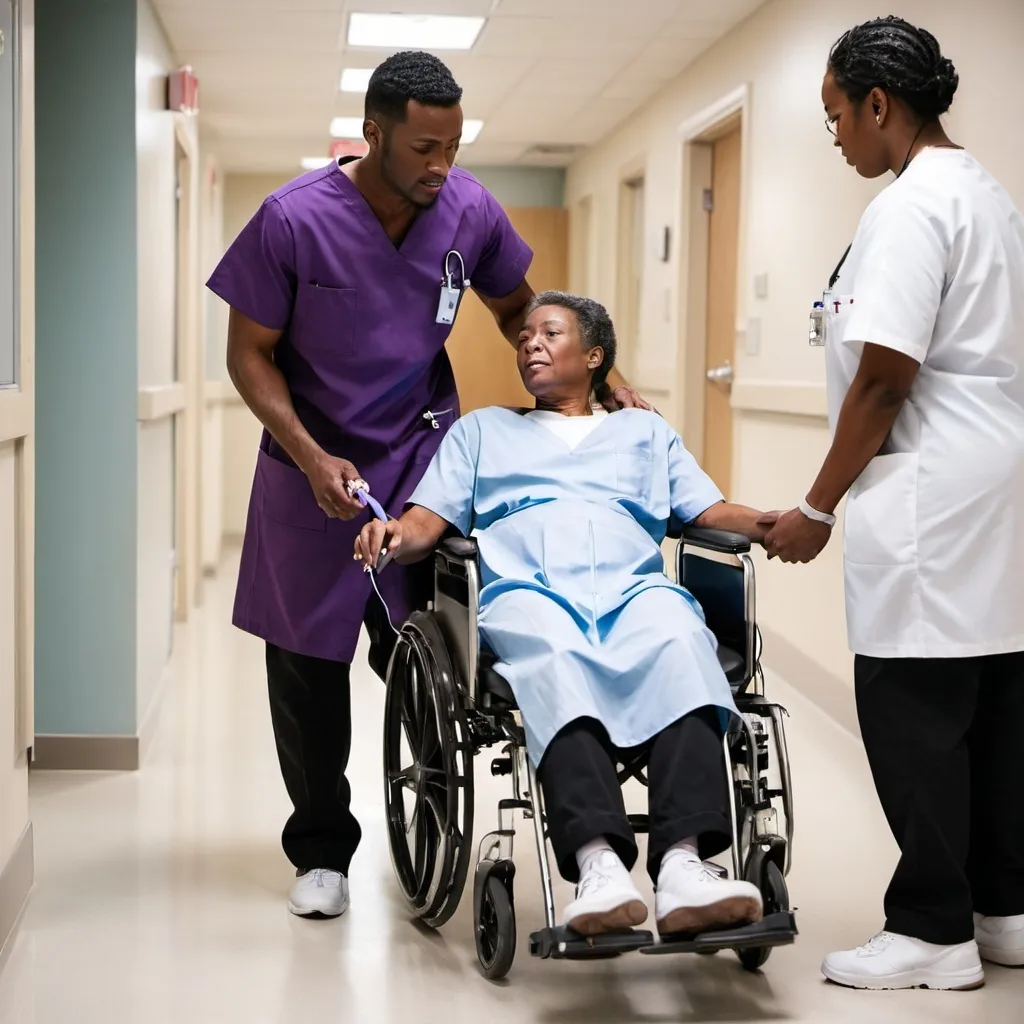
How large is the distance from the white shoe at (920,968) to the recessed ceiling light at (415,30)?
3.55 metres

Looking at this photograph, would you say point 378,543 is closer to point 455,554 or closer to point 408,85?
point 455,554

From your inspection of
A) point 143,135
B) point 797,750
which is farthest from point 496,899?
point 143,135

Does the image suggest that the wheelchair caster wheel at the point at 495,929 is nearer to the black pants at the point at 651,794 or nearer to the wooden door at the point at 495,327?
the black pants at the point at 651,794

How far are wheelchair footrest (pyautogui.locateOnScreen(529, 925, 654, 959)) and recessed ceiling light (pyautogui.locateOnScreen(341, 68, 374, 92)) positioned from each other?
4.26 meters

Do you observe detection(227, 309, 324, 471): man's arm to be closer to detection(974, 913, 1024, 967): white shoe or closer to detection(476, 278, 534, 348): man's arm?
detection(476, 278, 534, 348): man's arm

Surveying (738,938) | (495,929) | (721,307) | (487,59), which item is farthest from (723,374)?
(738,938)

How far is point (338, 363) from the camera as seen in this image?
2.32m

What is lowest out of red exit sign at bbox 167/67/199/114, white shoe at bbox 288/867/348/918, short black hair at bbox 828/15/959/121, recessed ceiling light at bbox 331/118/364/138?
white shoe at bbox 288/867/348/918

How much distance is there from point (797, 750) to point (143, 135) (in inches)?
90.1

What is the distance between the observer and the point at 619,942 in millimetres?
1785

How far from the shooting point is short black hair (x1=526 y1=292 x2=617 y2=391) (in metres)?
2.44

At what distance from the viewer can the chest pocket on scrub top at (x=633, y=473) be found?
2.34 metres

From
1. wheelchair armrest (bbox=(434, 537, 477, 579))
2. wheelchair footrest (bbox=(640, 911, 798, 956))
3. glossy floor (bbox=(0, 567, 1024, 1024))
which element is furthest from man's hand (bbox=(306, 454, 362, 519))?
wheelchair footrest (bbox=(640, 911, 798, 956))

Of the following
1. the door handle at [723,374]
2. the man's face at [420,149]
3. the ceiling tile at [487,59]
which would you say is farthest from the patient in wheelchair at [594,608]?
the door handle at [723,374]
